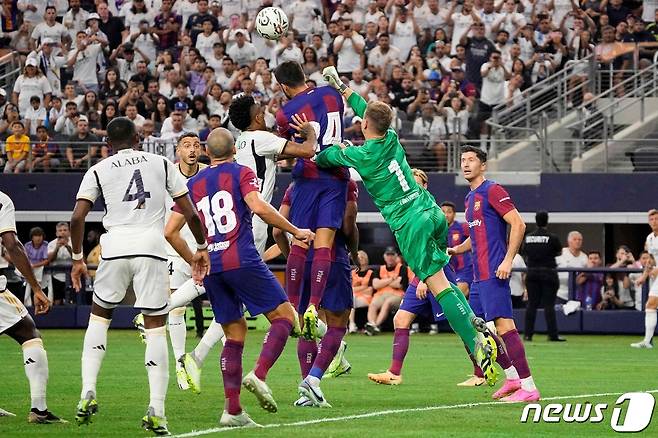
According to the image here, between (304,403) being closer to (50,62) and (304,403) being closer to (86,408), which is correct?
(86,408)

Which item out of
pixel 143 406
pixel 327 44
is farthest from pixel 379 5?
pixel 143 406

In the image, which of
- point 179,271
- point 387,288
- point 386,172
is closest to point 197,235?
point 386,172

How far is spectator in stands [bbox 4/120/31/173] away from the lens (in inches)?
1034

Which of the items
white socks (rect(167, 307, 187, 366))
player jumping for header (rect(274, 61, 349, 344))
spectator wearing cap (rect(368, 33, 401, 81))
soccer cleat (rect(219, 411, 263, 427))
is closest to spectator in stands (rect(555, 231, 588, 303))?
spectator wearing cap (rect(368, 33, 401, 81))

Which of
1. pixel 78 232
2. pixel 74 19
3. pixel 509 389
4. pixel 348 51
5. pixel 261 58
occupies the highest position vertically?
pixel 74 19

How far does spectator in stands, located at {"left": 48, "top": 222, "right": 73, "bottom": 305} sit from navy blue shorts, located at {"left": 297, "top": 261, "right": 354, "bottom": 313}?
14232mm

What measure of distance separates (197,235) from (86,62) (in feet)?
65.8

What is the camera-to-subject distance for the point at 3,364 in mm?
16422

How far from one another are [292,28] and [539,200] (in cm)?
686

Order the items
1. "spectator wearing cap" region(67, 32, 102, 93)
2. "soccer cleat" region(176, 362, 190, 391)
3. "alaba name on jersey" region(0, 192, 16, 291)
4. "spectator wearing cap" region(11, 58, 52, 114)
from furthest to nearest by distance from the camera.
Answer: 1. "spectator wearing cap" region(67, 32, 102, 93)
2. "spectator wearing cap" region(11, 58, 52, 114)
3. "soccer cleat" region(176, 362, 190, 391)
4. "alaba name on jersey" region(0, 192, 16, 291)

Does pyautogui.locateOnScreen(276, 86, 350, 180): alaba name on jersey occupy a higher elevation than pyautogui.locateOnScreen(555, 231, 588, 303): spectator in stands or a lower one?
higher

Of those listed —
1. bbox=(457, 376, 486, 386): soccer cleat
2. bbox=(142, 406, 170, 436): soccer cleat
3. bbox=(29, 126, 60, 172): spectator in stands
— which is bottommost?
bbox=(457, 376, 486, 386): soccer cleat

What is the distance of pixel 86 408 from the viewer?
9375mm

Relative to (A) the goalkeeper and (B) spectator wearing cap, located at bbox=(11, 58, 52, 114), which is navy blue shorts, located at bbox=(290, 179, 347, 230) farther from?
(B) spectator wearing cap, located at bbox=(11, 58, 52, 114)
